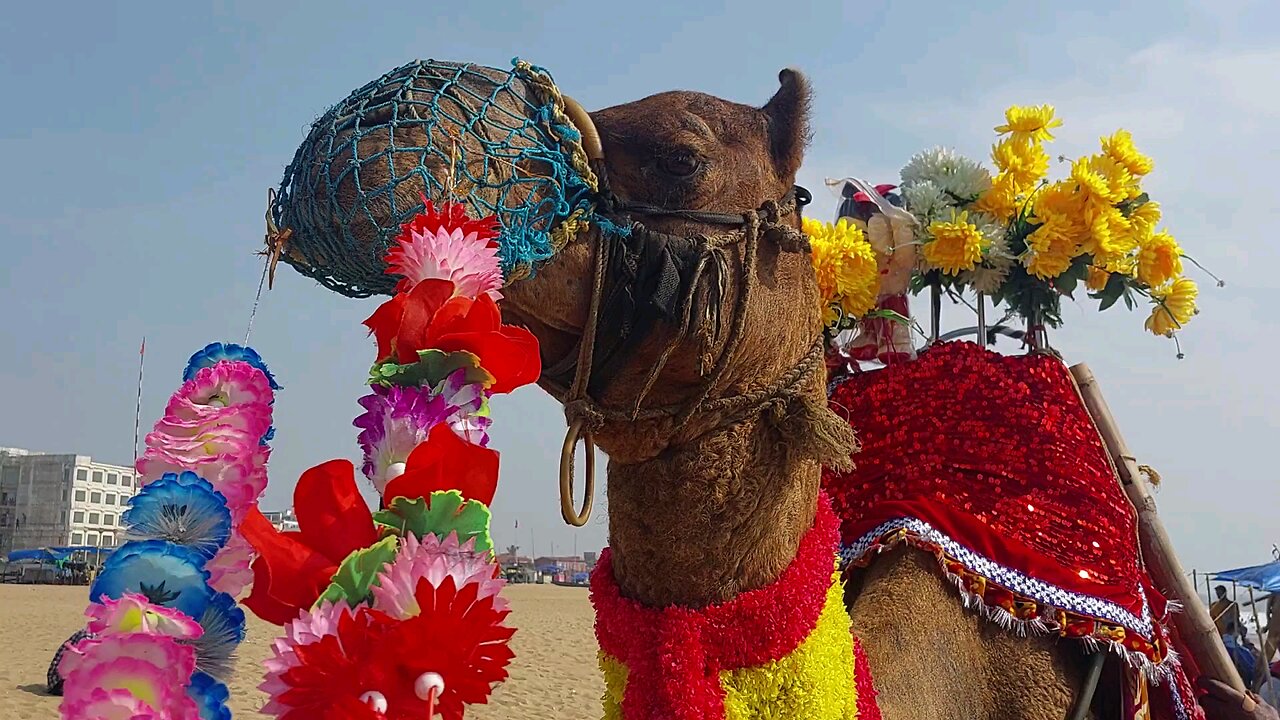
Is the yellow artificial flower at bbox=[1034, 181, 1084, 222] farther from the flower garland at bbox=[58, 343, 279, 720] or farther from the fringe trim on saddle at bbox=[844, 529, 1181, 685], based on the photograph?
the flower garland at bbox=[58, 343, 279, 720]

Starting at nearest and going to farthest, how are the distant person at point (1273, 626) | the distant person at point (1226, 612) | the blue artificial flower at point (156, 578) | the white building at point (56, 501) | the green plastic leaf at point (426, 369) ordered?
the green plastic leaf at point (426, 369) < the blue artificial flower at point (156, 578) < the distant person at point (1226, 612) < the distant person at point (1273, 626) < the white building at point (56, 501)

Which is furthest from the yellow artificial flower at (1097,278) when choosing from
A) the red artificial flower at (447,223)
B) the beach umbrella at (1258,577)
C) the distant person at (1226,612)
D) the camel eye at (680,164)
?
the beach umbrella at (1258,577)

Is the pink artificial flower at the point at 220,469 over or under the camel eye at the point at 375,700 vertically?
over

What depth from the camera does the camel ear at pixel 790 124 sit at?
117 inches

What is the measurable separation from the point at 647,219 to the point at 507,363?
1.11m

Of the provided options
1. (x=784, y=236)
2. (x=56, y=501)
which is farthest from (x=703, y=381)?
(x=56, y=501)

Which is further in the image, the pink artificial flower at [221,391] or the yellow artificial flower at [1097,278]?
the yellow artificial flower at [1097,278]

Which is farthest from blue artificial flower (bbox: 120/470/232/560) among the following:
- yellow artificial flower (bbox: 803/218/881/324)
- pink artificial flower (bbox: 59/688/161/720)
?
yellow artificial flower (bbox: 803/218/881/324)

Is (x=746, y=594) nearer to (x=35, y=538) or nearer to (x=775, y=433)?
(x=775, y=433)

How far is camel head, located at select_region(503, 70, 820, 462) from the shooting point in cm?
251

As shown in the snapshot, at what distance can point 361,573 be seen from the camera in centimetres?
138

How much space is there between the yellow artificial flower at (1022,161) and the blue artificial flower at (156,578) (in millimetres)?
3481

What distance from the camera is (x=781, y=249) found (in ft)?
9.15

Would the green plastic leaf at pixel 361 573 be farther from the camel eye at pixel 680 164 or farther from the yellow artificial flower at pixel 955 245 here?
the yellow artificial flower at pixel 955 245
